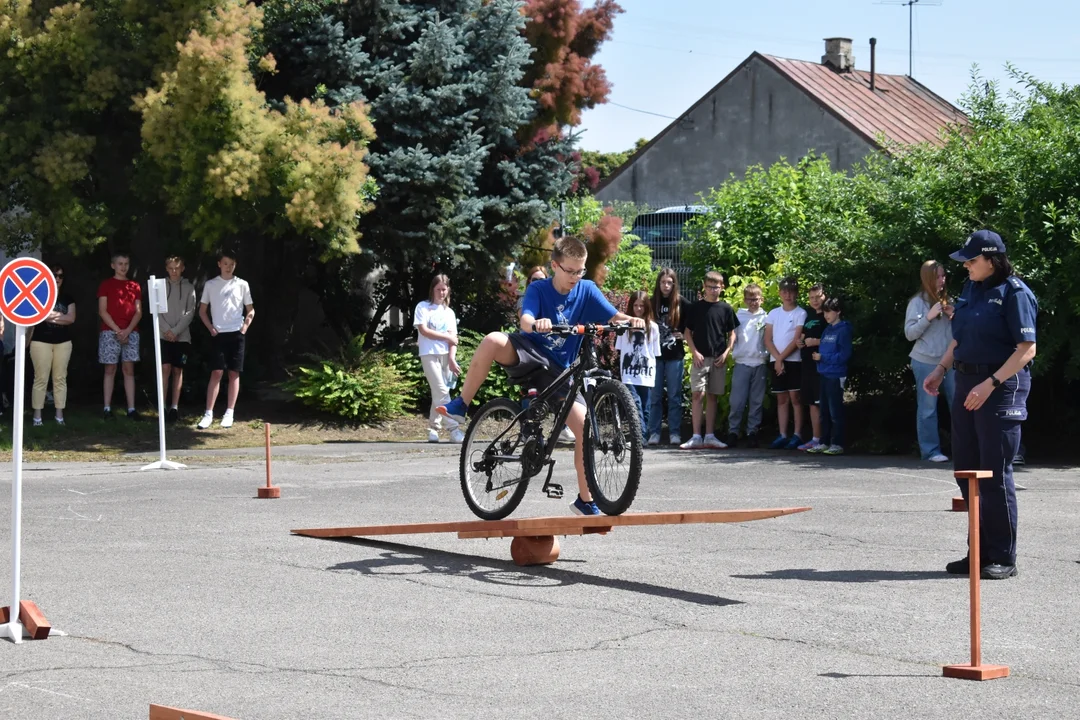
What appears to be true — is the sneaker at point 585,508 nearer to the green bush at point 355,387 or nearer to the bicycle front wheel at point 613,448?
the bicycle front wheel at point 613,448

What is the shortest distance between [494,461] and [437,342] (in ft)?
27.6

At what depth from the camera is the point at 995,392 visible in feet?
28.7

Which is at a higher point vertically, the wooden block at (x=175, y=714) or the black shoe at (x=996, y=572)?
the black shoe at (x=996, y=572)

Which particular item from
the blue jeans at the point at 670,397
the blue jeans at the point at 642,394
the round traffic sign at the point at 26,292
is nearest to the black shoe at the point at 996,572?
the round traffic sign at the point at 26,292

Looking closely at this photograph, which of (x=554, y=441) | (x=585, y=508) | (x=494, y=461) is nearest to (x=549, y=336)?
(x=554, y=441)

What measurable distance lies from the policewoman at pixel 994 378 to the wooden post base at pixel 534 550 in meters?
2.42

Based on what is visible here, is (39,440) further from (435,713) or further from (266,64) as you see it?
(435,713)

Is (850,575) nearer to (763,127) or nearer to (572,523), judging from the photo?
(572,523)

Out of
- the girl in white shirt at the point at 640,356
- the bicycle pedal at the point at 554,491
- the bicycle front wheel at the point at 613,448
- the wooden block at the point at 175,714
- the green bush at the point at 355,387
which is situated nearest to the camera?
the wooden block at the point at 175,714

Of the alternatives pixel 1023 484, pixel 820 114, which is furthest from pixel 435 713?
pixel 820 114

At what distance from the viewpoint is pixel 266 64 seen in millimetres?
18281

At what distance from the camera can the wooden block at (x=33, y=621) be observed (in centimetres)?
706

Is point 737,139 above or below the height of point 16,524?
above

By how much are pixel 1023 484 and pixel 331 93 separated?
404 inches
